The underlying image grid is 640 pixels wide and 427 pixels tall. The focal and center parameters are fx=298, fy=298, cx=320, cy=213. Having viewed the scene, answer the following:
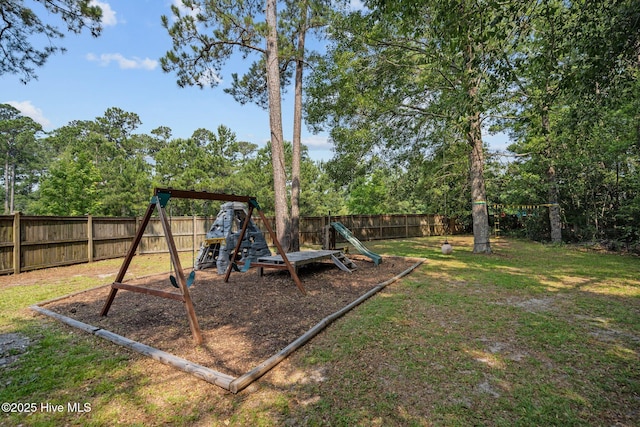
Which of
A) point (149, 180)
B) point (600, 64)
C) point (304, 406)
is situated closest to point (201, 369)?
point (304, 406)

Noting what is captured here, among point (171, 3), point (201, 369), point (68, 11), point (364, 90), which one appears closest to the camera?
point (201, 369)

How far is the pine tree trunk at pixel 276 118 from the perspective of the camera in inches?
326

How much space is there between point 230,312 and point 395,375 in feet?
8.35

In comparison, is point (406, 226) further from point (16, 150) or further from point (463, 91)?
point (16, 150)

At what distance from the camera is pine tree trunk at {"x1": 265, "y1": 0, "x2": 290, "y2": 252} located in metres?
8.27

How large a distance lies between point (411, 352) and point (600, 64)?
12.6 feet

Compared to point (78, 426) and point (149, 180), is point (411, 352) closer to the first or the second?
point (78, 426)

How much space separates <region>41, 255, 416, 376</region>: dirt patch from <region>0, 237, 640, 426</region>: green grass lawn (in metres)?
0.30

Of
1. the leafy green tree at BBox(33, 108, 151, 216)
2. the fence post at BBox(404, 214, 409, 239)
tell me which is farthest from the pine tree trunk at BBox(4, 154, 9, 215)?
the fence post at BBox(404, 214, 409, 239)

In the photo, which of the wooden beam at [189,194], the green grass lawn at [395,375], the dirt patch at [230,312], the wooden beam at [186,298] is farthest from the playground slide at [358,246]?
the wooden beam at [186,298]

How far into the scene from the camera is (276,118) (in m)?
8.45

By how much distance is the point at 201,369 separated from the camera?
8.40ft

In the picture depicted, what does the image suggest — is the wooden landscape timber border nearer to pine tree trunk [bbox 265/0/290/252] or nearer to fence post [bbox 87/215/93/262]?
pine tree trunk [bbox 265/0/290/252]

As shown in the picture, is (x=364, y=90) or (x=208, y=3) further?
(x=364, y=90)
